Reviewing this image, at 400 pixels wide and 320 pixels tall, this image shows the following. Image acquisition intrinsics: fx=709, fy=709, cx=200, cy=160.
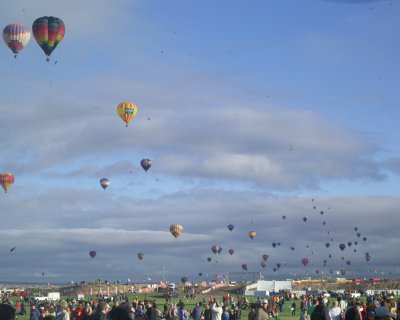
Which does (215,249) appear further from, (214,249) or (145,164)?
(145,164)

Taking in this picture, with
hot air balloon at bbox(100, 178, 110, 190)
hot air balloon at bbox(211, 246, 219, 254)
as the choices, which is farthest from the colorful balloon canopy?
hot air balloon at bbox(100, 178, 110, 190)

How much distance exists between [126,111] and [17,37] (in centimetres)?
1428

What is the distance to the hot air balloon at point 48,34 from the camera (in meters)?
60.1

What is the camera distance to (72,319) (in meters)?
32.3

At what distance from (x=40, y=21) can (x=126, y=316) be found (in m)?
47.3

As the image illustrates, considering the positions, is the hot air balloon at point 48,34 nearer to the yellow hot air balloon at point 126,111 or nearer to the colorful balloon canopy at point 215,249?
the yellow hot air balloon at point 126,111

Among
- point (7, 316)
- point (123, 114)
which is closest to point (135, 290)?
point (123, 114)

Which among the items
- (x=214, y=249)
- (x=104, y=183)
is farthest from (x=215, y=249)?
(x=104, y=183)

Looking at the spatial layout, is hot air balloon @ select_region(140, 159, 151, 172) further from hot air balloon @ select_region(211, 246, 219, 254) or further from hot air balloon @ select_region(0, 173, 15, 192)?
hot air balloon @ select_region(211, 246, 219, 254)

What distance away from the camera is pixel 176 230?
103 m

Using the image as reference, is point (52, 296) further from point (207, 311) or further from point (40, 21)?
point (207, 311)

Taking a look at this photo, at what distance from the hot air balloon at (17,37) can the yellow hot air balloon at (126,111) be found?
12.9m

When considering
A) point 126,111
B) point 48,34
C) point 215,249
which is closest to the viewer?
point 48,34

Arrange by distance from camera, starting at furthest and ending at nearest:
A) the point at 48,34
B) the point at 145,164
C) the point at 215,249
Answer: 1. the point at 215,249
2. the point at 145,164
3. the point at 48,34
